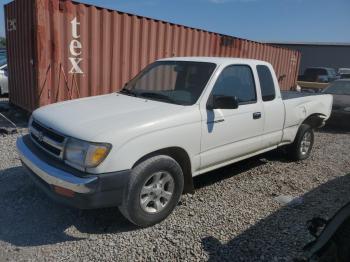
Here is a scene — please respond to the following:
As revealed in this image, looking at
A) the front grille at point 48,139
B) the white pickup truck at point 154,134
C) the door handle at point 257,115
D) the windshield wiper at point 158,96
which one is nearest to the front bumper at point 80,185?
the white pickup truck at point 154,134

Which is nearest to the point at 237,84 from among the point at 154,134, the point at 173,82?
the point at 173,82

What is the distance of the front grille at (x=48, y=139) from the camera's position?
3287 mm

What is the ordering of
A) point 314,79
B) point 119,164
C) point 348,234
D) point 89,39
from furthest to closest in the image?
point 314,79 < point 89,39 < point 119,164 < point 348,234

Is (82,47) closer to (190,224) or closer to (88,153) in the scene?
A: (88,153)

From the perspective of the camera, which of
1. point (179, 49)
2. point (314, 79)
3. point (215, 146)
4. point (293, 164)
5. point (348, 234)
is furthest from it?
point (314, 79)

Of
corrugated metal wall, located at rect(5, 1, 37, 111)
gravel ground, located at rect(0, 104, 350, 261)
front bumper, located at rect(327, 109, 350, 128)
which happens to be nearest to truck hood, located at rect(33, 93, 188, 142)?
gravel ground, located at rect(0, 104, 350, 261)

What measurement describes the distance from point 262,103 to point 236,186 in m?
1.24

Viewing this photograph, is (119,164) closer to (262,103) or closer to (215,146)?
(215,146)

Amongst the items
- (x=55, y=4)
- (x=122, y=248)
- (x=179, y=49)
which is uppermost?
(x=55, y=4)

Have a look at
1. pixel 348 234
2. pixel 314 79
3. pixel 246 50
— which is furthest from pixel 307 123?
pixel 314 79

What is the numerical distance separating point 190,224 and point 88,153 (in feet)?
4.65

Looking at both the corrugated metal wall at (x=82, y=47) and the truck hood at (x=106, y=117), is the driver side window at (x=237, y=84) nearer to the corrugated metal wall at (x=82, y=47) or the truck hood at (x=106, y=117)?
the truck hood at (x=106, y=117)

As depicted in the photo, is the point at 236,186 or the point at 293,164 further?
the point at 293,164

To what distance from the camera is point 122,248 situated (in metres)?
3.22
